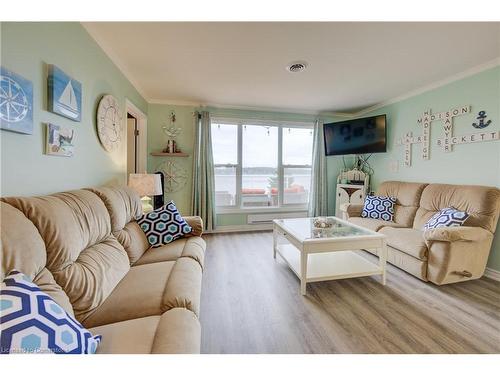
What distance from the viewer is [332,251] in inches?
77.9

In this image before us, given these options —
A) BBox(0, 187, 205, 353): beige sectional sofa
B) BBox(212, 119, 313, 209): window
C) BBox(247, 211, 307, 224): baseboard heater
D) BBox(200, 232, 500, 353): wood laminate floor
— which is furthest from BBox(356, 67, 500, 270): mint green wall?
BBox(0, 187, 205, 353): beige sectional sofa

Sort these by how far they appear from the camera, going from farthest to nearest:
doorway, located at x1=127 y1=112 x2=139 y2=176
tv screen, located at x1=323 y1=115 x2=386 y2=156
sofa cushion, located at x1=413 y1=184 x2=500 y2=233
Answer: tv screen, located at x1=323 y1=115 x2=386 y2=156 < doorway, located at x1=127 y1=112 x2=139 y2=176 < sofa cushion, located at x1=413 y1=184 x2=500 y2=233

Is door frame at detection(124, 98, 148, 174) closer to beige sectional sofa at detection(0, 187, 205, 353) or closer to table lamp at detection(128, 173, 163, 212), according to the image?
table lamp at detection(128, 173, 163, 212)

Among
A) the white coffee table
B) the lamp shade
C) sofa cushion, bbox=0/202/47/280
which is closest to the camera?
sofa cushion, bbox=0/202/47/280

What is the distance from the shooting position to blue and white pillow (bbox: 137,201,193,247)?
6.64 feet

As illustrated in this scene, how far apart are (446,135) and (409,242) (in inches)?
60.3

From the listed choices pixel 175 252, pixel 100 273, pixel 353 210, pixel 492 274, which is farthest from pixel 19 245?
pixel 492 274

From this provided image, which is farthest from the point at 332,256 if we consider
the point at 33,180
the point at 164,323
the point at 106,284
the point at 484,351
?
the point at 33,180

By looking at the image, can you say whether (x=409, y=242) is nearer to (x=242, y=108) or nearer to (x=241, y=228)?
(x=241, y=228)

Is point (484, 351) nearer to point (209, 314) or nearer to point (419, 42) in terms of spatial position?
point (209, 314)

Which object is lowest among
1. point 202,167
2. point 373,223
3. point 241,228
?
point 241,228

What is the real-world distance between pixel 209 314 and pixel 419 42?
2.88 meters

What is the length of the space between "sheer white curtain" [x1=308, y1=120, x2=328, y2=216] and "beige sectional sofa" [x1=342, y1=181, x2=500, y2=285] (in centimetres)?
152

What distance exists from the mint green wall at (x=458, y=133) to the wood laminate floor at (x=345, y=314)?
1.01m
